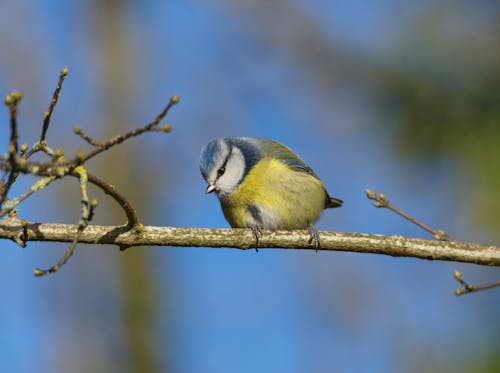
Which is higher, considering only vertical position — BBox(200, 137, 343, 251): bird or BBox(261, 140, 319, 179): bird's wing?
BBox(261, 140, 319, 179): bird's wing

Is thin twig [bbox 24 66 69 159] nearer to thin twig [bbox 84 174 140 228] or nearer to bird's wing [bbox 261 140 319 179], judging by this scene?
thin twig [bbox 84 174 140 228]

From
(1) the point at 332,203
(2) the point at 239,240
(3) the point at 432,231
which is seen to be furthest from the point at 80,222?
(1) the point at 332,203

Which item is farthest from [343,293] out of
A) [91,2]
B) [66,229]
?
[91,2]

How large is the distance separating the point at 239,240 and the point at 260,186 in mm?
1048

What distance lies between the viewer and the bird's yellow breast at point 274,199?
3.84 meters

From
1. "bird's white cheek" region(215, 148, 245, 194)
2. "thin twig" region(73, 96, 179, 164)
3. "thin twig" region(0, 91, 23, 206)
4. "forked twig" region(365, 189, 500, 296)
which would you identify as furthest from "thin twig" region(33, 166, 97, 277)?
"bird's white cheek" region(215, 148, 245, 194)

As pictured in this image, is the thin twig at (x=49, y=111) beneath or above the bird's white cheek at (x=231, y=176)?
beneath

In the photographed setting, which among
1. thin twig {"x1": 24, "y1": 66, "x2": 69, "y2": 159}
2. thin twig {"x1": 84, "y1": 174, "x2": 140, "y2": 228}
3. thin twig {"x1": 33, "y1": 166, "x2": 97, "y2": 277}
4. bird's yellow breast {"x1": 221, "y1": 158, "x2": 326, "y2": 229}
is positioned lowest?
thin twig {"x1": 33, "y1": 166, "x2": 97, "y2": 277}

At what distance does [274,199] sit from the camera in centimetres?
390

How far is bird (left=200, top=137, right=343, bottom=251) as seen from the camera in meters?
3.86

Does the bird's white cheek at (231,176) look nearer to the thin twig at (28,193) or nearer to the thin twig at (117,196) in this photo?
the thin twig at (117,196)

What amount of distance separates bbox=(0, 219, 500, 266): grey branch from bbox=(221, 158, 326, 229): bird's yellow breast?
0.77m

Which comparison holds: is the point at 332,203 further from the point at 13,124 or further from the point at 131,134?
the point at 13,124

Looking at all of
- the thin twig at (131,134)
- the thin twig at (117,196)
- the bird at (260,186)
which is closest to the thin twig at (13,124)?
the thin twig at (131,134)
